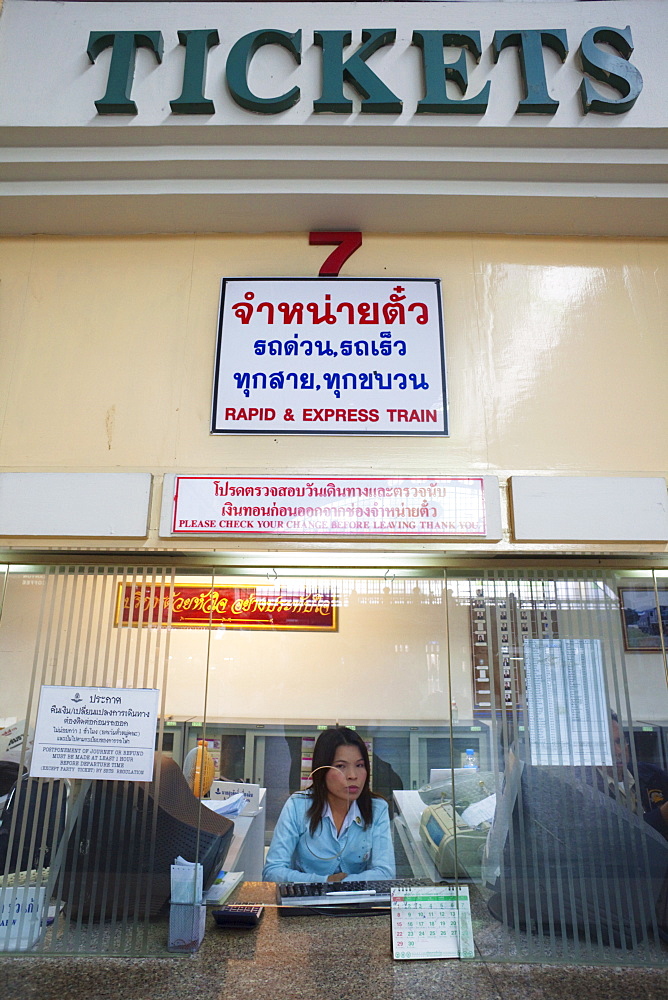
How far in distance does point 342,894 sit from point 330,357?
2.13 meters

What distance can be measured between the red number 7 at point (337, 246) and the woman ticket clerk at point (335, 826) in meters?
1.95

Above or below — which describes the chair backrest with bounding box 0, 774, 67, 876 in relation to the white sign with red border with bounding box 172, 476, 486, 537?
below

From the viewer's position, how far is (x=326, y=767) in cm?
242

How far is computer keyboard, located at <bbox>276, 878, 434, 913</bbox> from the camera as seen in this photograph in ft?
7.66

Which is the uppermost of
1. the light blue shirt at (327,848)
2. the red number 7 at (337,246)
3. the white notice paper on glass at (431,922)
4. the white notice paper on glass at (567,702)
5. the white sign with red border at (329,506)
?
the red number 7 at (337,246)

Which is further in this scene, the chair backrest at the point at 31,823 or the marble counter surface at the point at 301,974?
the chair backrest at the point at 31,823

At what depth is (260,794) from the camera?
239cm

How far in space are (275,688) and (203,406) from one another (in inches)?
47.4

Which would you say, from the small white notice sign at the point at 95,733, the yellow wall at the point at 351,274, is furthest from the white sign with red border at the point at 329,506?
the small white notice sign at the point at 95,733

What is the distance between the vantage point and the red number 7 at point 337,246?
2.79 meters

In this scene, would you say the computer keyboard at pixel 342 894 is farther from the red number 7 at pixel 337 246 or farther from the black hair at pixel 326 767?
the red number 7 at pixel 337 246

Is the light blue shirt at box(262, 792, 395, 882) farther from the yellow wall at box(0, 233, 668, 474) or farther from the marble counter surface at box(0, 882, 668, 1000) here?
the yellow wall at box(0, 233, 668, 474)

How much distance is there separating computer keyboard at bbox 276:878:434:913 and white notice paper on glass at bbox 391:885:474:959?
0.03 metres

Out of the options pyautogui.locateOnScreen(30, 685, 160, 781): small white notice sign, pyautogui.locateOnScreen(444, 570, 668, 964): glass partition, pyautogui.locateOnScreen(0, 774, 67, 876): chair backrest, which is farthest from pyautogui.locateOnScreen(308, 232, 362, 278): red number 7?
pyautogui.locateOnScreen(0, 774, 67, 876): chair backrest
